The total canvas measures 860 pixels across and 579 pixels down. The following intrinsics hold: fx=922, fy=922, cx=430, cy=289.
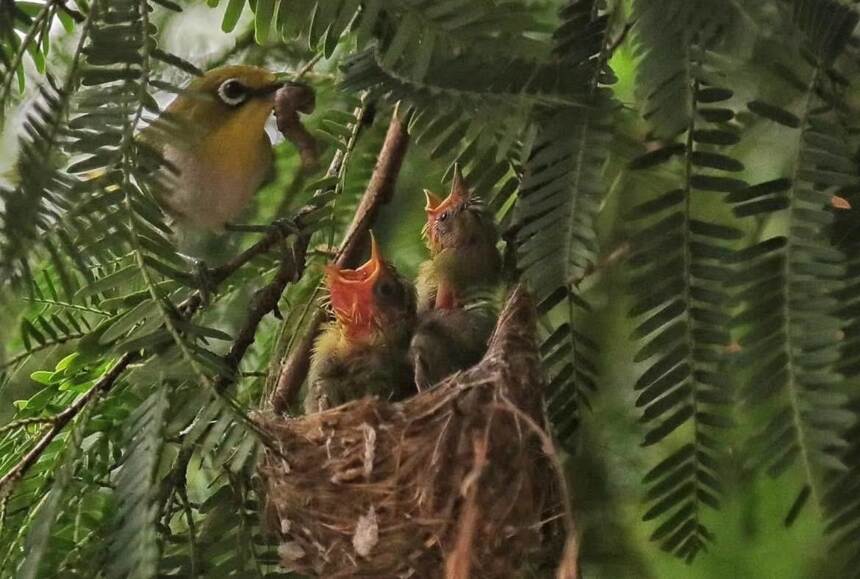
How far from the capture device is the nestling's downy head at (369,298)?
88 centimetres

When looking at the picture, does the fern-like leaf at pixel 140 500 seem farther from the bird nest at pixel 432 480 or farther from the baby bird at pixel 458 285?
the baby bird at pixel 458 285

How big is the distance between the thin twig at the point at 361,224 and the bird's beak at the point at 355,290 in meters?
0.02

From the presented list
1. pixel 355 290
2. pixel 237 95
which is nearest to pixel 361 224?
pixel 355 290

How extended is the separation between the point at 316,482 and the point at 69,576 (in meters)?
0.19

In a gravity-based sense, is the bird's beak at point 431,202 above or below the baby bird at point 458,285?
above

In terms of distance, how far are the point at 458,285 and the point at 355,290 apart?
4.0 inches

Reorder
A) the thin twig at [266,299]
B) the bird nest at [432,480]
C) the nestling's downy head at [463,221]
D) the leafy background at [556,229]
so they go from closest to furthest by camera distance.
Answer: the leafy background at [556,229], the bird nest at [432,480], the thin twig at [266,299], the nestling's downy head at [463,221]

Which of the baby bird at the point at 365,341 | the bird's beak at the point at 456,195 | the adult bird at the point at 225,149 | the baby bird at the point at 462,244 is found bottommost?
the baby bird at the point at 365,341

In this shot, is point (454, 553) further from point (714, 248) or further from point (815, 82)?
point (815, 82)

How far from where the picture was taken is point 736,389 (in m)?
0.58

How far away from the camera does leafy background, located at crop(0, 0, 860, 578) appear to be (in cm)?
52

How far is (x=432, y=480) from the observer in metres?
0.65

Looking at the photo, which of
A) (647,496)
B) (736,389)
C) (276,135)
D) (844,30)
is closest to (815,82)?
(844,30)

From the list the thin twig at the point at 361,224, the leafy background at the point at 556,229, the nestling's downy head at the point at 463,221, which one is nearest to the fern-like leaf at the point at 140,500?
the leafy background at the point at 556,229
